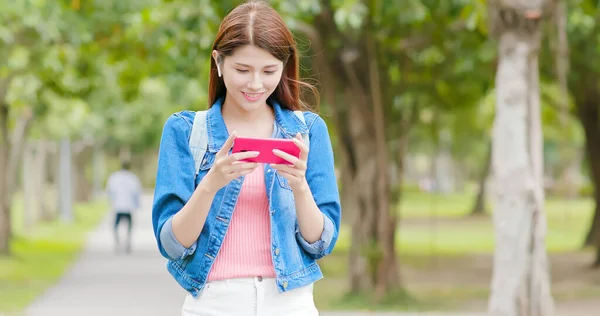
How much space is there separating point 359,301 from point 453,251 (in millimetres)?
12756

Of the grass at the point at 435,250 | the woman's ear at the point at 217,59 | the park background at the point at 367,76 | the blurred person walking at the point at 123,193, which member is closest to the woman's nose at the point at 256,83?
the woman's ear at the point at 217,59

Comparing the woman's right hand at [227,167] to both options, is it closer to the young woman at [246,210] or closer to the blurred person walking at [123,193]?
the young woman at [246,210]

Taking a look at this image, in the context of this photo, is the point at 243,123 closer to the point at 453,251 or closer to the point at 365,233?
the point at 365,233

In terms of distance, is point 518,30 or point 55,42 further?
point 55,42

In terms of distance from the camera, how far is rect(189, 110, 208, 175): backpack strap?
3.12 m

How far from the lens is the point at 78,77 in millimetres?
18781

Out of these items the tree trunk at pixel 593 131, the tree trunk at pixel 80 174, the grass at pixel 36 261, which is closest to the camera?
the grass at pixel 36 261

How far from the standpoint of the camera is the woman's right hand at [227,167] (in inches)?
113

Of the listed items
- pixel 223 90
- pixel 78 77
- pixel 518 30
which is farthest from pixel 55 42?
pixel 223 90

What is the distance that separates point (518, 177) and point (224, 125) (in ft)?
16.6

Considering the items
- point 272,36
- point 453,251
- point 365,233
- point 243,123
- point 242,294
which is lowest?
point 453,251

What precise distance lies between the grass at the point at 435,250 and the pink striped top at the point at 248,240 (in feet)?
34.4

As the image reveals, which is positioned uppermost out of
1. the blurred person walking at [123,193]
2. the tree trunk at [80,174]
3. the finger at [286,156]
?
the finger at [286,156]

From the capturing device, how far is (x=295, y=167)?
2.92m
